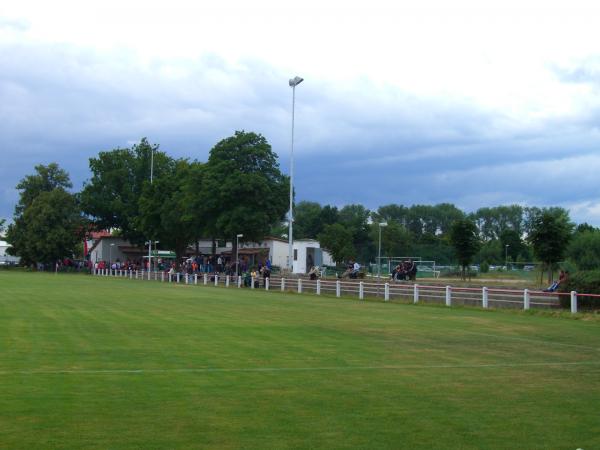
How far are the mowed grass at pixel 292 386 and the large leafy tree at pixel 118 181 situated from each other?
83.3 metres

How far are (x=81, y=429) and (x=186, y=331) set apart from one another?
10.4 metres

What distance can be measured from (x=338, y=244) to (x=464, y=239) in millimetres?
43418

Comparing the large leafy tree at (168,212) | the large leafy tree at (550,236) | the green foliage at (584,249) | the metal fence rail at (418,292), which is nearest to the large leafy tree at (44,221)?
the large leafy tree at (168,212)

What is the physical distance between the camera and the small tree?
169ft

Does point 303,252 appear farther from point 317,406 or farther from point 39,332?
point 317,406

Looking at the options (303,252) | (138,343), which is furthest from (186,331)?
A: (303,252)

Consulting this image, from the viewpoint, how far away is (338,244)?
94.5 meters

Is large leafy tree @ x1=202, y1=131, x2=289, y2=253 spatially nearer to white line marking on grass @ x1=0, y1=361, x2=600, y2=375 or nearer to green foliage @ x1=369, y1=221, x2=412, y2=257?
green foliage @ x1=369, y1=221, x2=412, y2=257

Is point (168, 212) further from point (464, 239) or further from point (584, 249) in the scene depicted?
point (584, 249)

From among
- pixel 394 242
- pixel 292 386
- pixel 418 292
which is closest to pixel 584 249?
pixel 418 292

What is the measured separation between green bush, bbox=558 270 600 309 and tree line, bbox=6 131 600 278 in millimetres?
13822

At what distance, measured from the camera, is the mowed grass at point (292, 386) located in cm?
770

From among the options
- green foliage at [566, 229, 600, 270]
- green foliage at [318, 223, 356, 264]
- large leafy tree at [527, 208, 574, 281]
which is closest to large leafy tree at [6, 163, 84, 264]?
green foliage at [318, 223, 356, 264]

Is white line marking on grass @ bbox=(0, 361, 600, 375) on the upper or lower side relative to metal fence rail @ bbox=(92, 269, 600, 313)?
lower
